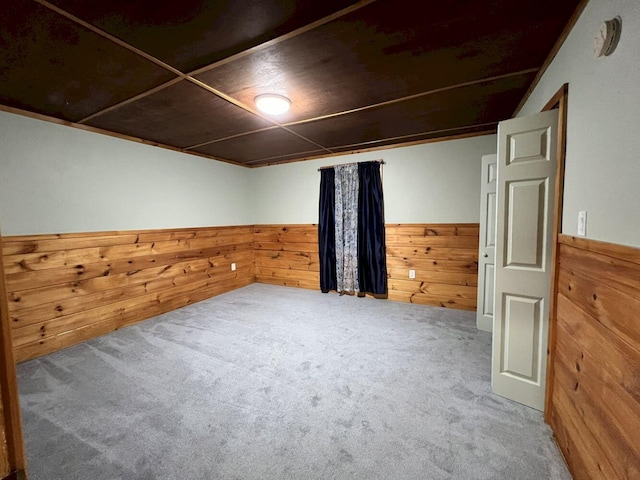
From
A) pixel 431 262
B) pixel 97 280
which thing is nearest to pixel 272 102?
pixel 97 280

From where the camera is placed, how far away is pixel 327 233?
424 cm

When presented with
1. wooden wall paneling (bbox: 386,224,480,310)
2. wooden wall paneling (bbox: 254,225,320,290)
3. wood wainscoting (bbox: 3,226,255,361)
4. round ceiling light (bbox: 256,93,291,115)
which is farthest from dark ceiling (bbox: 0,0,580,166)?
wooden wall paneling (bbox: 254,225,320,290)

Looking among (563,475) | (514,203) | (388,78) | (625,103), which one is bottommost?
(563,475)

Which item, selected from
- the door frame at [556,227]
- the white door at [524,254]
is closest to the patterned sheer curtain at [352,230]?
the white door at [524,254]

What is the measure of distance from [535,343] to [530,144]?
1.23 metres

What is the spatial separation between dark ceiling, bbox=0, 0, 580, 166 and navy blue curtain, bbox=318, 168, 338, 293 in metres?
1.48

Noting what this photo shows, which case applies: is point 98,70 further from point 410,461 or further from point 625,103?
point 410,461

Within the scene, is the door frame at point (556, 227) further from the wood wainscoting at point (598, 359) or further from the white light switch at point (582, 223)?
the white light switch at point (582, 223)

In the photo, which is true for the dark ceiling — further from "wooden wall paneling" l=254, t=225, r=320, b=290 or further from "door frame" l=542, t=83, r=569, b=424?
"wooden wall paneling" l=254, t=225, r=320, b=290

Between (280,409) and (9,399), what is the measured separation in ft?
4.77

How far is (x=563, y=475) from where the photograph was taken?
1277mm

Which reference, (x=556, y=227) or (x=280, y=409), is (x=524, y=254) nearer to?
(x=556, y=227)

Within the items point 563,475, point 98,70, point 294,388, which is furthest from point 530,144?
point 98,70

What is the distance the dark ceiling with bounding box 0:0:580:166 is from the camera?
4.27 ft
